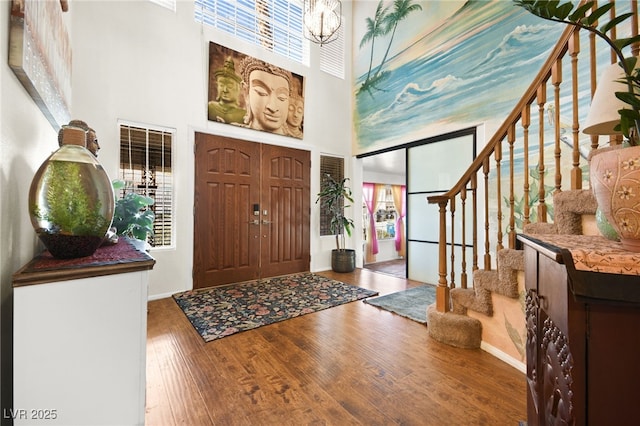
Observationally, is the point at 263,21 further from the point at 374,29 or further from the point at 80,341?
the point at 80,341

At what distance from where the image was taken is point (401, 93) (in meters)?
4.20

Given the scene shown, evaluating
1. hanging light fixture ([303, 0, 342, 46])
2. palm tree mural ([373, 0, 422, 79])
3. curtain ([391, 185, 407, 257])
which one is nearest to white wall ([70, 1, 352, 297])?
hanging light fixture ([303, 0, 342, 46])

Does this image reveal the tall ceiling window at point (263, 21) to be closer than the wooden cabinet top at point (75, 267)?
No

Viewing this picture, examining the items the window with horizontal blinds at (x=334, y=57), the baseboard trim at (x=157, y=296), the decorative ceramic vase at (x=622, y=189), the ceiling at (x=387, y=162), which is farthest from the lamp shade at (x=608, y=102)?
the window with horizontal blinds at (x=334, y=57)

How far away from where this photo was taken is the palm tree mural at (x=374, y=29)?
4.47 m

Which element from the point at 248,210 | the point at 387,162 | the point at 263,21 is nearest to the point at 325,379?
the point at 248,210

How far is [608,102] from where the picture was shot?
0.84 metres

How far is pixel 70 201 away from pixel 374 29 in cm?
529

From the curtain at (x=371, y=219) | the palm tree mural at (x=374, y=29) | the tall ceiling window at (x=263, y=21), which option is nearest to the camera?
the tall ceiling window at (x=263, y=21)

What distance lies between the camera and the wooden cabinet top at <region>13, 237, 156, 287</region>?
767 mm

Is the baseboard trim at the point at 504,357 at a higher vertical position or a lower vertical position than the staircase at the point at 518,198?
lower

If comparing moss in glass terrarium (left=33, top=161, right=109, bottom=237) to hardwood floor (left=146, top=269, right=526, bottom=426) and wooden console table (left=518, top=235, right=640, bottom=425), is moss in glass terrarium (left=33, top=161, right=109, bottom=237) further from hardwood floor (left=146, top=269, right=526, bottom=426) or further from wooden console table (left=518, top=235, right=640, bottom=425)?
wooden console table (left=518, top=235, right=640, bottom=425)

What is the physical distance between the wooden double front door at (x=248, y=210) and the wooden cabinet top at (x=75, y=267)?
2.60m

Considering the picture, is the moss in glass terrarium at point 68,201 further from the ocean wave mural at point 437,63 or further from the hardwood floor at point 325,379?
the ocean wave mural at point 437,63
